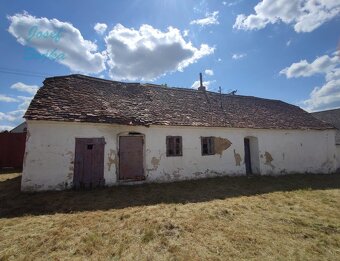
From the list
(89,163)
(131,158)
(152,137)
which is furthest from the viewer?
(152,137)

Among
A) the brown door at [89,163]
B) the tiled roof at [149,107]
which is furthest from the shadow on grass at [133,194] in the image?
the tiled roof at [149,107]

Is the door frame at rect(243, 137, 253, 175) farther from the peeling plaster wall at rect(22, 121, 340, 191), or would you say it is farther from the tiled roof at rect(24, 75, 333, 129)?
the tiled roof at rect(24, 75, 333, 129)

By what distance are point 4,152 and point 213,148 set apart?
14537mm

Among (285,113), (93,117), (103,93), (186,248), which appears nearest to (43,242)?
(186,248)

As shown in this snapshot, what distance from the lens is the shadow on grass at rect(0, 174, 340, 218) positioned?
7398 mm

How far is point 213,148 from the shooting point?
1291 centimetres

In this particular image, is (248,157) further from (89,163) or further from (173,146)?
(89,163)

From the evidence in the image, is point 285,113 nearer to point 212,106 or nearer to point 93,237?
point 212,106

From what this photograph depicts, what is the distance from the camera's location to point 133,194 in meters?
9.09

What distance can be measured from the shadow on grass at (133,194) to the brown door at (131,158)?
0.72 meters

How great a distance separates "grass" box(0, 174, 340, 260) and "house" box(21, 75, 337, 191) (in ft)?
4.04

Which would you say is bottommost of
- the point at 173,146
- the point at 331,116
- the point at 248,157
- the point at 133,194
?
the point at 133,194

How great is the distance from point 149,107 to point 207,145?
3961mm

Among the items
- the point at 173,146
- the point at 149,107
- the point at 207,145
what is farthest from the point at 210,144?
the point at 149,107
